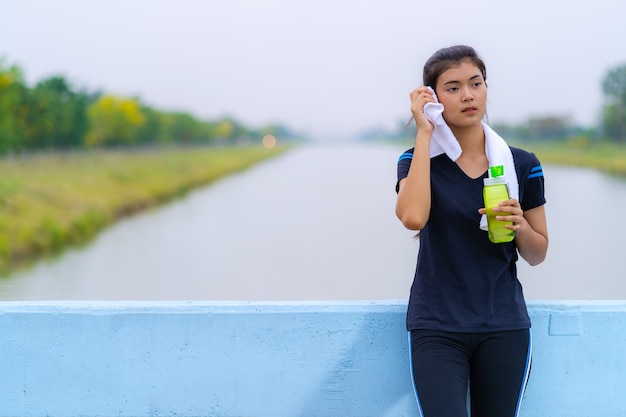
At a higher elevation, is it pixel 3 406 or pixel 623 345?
pixel 623 345

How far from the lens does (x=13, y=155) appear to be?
32.9 meters

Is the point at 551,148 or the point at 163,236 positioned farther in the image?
the point at 551,148

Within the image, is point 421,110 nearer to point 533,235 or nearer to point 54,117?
point 533,235

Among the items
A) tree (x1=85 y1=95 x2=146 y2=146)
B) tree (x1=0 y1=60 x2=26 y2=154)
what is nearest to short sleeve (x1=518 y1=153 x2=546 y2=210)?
tree (x1=0 y1=60 x2=26 y2=154)

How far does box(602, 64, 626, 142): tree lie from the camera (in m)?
68.9

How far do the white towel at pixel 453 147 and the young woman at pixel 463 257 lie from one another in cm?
2

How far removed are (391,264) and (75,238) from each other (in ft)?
26.9

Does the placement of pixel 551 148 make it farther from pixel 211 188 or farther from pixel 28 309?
pixel 28 309

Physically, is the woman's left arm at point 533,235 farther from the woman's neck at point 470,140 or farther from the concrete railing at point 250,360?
the concrete railing at point 250,360

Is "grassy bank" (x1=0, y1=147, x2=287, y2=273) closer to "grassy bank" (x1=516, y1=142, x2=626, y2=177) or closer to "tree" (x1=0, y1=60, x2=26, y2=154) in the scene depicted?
"tree" (x1=0, y1=60, x2=26, y2=154)

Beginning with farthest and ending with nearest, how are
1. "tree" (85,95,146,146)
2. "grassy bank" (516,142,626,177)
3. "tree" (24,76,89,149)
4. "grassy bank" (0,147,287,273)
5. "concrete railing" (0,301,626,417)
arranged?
"grassy bank" (516,142,626,177)
"tree" (85,95,146,146)
"tree" (24,76,89,149)
"grassy bank" (0,147,287,273)
"concrete railing" (0,301,626,417)

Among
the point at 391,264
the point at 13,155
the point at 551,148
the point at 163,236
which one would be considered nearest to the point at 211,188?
the point at 13,155

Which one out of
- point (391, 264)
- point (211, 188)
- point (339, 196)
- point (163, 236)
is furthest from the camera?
point (211, 188)

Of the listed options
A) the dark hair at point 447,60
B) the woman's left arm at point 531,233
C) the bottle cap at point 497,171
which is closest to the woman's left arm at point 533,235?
the woman's left arm at point 531,233
